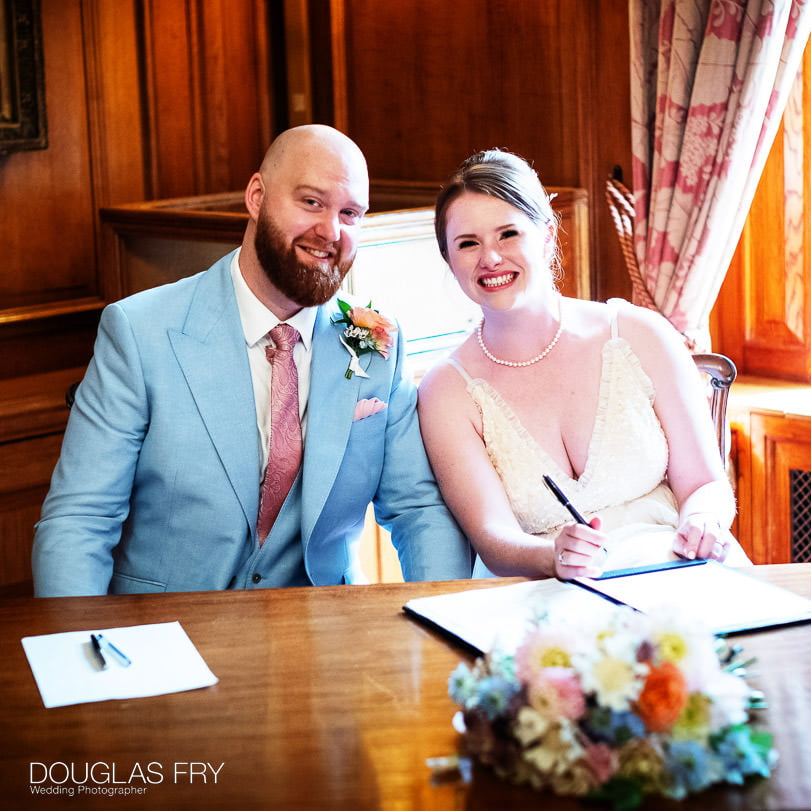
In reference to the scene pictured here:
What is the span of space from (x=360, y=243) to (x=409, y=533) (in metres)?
1.26

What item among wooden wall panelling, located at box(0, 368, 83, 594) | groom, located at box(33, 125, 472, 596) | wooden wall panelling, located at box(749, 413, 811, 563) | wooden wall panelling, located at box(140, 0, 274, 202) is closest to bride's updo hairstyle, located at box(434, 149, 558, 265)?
groom, located at box(33, 125, 472, 596)

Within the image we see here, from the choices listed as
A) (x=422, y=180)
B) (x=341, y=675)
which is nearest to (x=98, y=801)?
(x=341, y=675)

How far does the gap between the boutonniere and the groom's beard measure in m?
0.08

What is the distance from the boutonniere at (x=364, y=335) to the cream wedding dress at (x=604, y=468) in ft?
0.84

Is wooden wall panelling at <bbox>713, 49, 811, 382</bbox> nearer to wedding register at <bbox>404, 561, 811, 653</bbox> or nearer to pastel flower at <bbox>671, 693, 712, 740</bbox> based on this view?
wedding register at <bbox>404, 561, 811, 653</bbox>

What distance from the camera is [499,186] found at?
251cm

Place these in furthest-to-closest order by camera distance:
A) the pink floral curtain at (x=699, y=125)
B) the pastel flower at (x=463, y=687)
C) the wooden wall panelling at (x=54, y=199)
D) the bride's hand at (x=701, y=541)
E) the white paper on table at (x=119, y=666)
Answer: the wooden wall panelling at (x=54, y=199), the pink floral curtain at (x=699, y=125), the bride's hand at (x=701, y=541), the white paper on table at (x=119, y=666), the pastel flower at (x=463, y=687)

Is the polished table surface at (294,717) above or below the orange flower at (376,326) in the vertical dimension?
below

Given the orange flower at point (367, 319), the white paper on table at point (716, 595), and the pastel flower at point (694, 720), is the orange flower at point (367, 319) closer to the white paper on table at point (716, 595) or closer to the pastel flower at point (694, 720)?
the white paper on table at point (716, 595)

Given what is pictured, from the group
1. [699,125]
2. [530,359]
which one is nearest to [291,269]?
[530,359]

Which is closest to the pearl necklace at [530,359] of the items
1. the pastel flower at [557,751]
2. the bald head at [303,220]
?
the bald head at [303,220]

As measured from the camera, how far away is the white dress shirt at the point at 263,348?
2428 mm

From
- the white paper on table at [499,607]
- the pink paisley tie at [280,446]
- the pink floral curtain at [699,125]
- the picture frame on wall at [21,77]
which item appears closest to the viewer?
the white paper on table at [499,607]

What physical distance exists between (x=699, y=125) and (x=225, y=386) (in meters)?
1.88
